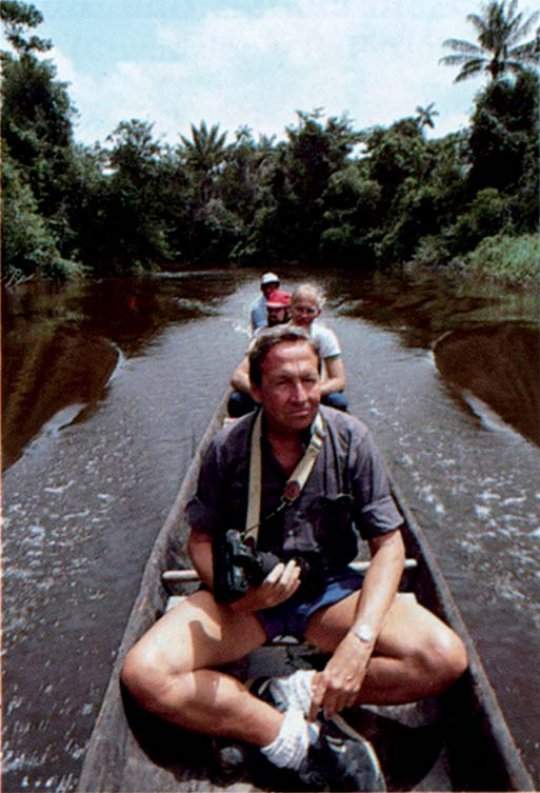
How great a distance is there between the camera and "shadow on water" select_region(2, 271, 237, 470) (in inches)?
332

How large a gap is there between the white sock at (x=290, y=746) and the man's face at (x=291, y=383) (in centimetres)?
103

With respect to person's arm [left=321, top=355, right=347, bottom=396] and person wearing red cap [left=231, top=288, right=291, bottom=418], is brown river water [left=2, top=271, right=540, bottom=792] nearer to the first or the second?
person wearing red cap [left=231, top=288, right=291, bottom=418]

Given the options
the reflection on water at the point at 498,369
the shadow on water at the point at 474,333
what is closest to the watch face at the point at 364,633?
the reflection on water at the point at 498,369

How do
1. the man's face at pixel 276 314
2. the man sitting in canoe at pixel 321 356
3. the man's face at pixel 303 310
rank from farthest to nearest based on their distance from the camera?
the man's face at pixel 276 314
the man sitting in canoe at pixel 321 356
the man's face at pixel 303 310

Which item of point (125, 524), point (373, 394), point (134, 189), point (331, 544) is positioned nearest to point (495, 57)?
point (134, 189)

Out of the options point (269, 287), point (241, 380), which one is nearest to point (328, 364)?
point (241, 380)

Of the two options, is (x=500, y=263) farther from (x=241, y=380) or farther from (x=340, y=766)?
(x=340, y=766)

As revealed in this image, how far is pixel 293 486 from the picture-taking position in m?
2.38

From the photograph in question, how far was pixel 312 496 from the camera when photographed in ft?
7.94

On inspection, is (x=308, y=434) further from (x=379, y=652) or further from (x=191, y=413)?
(x=191, y=413)

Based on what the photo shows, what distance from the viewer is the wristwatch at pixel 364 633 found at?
226 centimetres

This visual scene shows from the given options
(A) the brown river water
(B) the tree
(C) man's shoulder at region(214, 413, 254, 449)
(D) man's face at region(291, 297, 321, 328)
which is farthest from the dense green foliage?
(C) man's shoulder at region(214, 413, 254, 449)

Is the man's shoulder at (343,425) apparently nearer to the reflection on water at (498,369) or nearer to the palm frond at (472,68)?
the reflection on water at (498,369)

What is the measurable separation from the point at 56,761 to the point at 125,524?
8.21 ft
